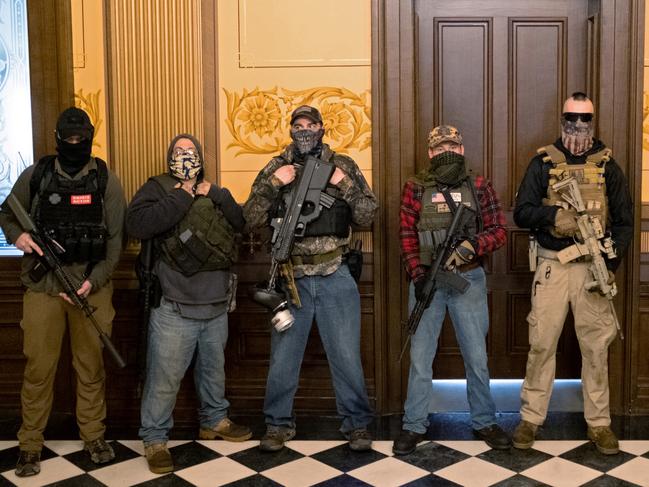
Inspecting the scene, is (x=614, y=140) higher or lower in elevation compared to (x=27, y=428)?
higher

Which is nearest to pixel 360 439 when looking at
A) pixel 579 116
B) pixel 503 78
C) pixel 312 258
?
pixel 312 258

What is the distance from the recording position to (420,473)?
3521 millimetres

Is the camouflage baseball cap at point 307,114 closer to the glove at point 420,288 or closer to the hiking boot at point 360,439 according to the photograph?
the glove at point 420,288

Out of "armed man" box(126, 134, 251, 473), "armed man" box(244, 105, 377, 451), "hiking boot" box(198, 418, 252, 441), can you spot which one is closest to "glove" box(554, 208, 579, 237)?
"armed man" box(244, 105, 377, 451)

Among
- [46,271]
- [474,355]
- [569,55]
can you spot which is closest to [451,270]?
[474,355]

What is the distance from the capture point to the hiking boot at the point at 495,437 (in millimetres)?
3768

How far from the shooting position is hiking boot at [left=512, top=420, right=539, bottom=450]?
148 inches

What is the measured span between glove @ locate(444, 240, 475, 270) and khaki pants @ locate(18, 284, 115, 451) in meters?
1.53

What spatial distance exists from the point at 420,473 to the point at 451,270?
34.9 inches

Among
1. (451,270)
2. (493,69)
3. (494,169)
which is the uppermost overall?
(493,69)

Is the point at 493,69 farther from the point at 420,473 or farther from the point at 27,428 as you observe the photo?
the point at 27,428

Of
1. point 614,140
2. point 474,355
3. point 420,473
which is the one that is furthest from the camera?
point 614,140

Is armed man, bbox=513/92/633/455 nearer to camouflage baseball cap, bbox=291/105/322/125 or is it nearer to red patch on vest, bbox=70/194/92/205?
camouflage baseball cap, bbox=291/105/322/125

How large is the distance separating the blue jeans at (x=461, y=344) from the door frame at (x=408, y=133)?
1.55ft
